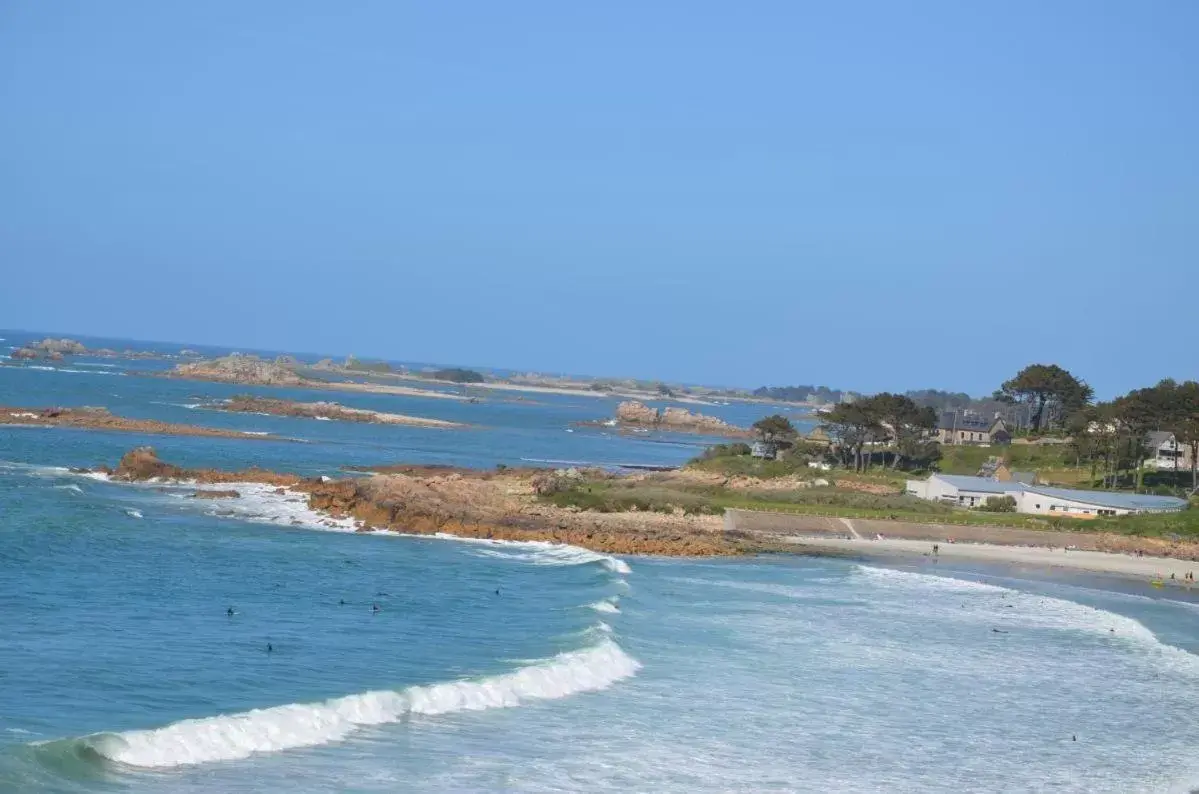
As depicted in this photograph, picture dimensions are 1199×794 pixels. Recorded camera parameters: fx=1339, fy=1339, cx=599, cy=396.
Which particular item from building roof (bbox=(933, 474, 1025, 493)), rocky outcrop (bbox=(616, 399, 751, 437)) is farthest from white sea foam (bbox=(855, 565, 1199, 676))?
rocky outcrop (bbox=(616, 399, 751, 437))

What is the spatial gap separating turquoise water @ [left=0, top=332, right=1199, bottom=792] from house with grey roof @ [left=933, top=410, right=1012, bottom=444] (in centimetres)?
4697

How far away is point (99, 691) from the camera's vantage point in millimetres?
19766

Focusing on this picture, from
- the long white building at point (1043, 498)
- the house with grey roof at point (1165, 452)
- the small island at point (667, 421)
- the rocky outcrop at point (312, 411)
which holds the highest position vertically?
the house with grey roof at point (1165, 452)

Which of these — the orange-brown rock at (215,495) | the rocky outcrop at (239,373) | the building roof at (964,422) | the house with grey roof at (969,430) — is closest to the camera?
the orange-brown rock at (215,495)

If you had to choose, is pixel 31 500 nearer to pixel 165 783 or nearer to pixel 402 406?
pixel 165 783

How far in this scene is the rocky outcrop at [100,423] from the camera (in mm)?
81125

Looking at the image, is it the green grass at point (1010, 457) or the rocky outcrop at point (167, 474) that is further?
the green grass at point (1010, 457)

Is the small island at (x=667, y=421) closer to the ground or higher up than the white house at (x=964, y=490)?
higher up

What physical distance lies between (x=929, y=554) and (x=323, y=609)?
2674cm

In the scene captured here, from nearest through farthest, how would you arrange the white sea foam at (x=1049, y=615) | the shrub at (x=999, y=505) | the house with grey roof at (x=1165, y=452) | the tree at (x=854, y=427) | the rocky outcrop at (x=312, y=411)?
the white sea foam at (x=1049, y=615), the shrub at (x=999, y=505), the house with grey roof at (x=1165, y=452), the tree at (x=854, y=427), the rocky outcrop at (x=312, y=411)

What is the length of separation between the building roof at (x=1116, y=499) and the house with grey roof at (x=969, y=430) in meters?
27.2

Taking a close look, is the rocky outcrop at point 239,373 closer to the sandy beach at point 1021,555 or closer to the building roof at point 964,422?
the building roof at point 964,422

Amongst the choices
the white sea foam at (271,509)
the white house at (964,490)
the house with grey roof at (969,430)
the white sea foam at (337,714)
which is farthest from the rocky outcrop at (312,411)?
the white sea foam at (337,714)

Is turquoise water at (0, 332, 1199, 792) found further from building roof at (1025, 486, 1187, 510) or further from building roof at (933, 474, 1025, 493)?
building roof at (933, 474, 1025, 493)
